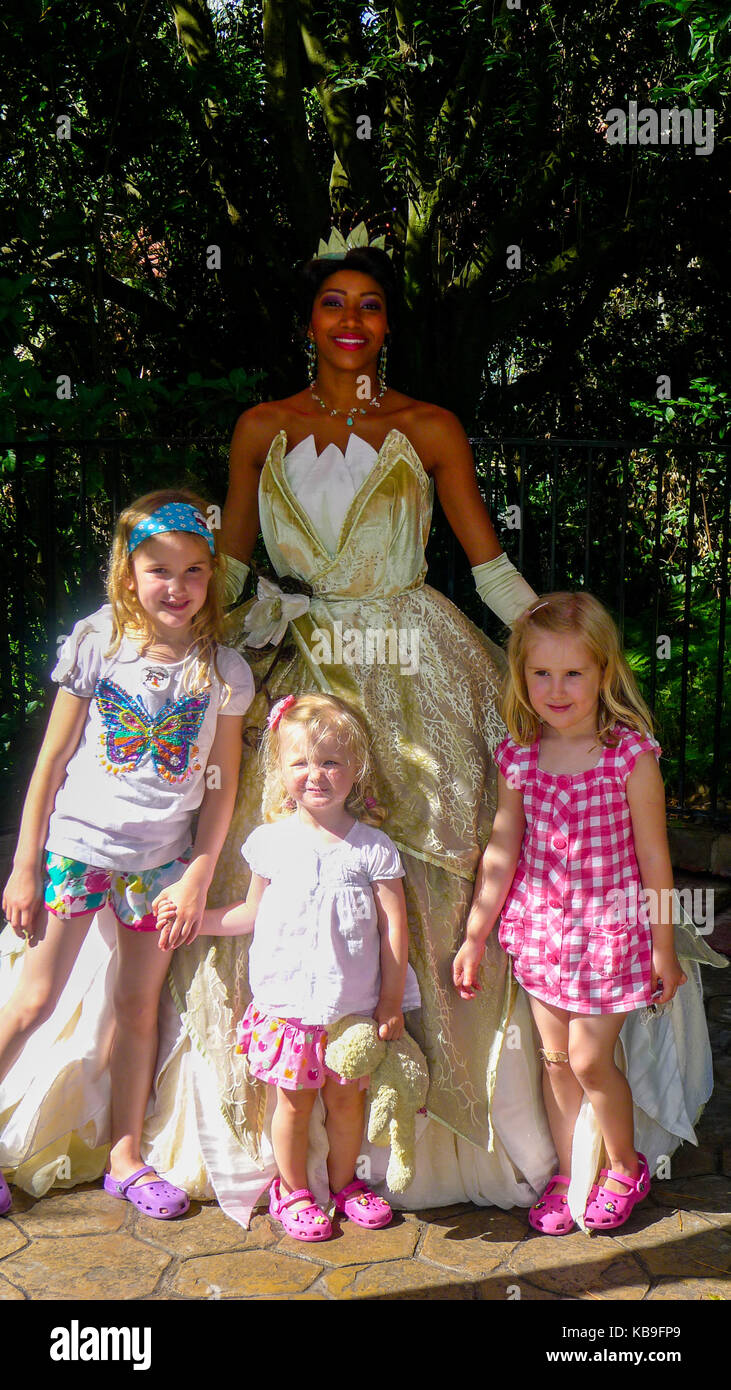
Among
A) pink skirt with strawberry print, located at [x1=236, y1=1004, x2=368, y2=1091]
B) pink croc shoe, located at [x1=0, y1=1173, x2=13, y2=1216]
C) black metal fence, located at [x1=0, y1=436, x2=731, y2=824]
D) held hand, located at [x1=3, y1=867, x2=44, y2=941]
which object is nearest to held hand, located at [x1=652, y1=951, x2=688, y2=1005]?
pink skirt with strawberry print, located at [x1=236, y1=1004, x2=368, y2=1091]

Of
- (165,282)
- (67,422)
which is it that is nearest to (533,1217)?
(67,422)

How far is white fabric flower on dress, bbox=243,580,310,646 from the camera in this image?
2.95 m

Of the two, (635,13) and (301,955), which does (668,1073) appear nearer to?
(301,955)

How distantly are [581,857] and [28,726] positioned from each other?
283 cm

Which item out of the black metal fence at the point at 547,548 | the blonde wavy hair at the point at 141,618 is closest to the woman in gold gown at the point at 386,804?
the blonde wavy hair at the point at 141,618

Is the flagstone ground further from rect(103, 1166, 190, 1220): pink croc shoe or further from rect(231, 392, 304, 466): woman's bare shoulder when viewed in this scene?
rect(231, 392, 304, 466): woman's bare shoulder

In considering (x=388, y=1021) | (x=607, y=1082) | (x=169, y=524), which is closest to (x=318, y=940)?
(x=388, y=1021)

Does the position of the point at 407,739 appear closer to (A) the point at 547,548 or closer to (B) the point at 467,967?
(B) the point at 467,967

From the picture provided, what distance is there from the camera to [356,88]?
6102 millimetres

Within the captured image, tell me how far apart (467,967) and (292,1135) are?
529 millimetres

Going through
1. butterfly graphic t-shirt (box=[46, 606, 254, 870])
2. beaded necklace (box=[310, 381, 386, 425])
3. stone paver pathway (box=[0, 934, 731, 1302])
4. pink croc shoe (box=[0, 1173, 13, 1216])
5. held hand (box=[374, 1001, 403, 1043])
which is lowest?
stone paver pathway (box=[0, 934, 731, 1302])

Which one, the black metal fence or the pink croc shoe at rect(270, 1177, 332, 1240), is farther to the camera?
the black metal fence

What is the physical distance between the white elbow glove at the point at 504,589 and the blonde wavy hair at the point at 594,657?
8.9 inches

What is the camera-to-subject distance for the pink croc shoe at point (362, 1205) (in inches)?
107
